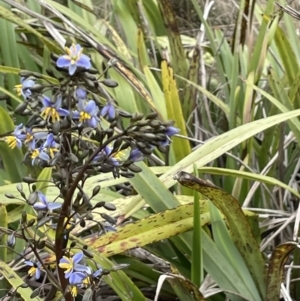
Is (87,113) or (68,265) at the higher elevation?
(87,113)

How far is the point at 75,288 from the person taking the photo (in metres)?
0.72

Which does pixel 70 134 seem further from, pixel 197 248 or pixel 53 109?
pixel 197 248

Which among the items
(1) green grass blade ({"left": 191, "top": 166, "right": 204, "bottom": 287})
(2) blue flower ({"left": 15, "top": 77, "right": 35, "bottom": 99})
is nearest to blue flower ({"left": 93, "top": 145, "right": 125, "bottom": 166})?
(2) blue flower ({"left": 15, "top": 77, "right": 35, "bottom": 99})

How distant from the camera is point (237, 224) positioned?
101cm

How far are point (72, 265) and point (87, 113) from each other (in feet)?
0.63

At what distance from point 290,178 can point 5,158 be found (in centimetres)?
68

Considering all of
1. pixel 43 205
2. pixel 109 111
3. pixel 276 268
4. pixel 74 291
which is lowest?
pixel 276 268

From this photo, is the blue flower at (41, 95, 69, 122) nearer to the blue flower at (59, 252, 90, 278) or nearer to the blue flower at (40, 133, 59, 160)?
the blue flower at (40, 133, 59, 160)

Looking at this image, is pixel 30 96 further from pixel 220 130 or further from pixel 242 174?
pixel 220 130

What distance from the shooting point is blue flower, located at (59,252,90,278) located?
2.31 feet

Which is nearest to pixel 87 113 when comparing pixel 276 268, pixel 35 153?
pixel 35 153

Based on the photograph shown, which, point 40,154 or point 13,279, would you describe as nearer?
point 40,154

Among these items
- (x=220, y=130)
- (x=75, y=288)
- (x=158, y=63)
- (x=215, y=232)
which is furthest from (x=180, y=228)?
(x=158, y=63)

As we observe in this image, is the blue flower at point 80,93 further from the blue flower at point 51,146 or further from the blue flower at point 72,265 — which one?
the blue flower at point 72,265
